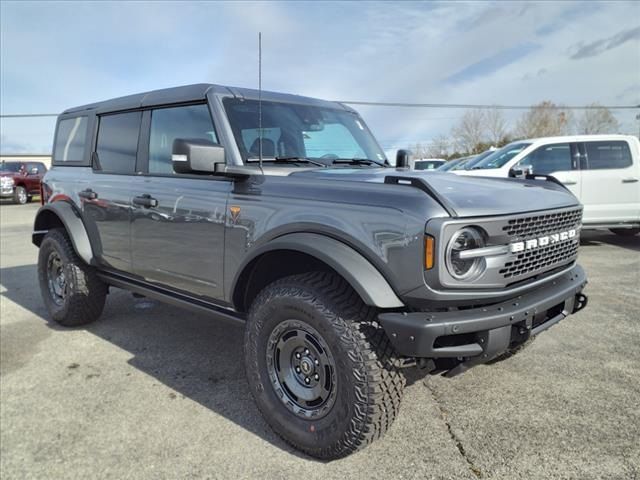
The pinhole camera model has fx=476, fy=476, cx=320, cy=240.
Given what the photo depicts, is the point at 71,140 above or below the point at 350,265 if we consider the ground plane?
above

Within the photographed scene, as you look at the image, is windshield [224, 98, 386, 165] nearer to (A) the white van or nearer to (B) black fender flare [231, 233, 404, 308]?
(B) black fender flare [231, 233, 404, 308]

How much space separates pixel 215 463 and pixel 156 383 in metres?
1.12

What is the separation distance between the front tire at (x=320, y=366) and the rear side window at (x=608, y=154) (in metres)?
7.50

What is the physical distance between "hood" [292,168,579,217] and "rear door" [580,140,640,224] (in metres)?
5.90

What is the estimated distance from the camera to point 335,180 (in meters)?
2.54

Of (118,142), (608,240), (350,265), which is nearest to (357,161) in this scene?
(350,265)

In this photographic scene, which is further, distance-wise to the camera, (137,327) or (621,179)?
(621,179)

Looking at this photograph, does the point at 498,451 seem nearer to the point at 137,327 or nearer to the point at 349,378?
the point at 349,378

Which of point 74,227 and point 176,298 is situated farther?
Answer: point 74,227

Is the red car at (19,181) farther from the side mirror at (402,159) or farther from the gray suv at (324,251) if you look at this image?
the side mirror at (402,159)

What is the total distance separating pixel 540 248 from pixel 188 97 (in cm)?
246

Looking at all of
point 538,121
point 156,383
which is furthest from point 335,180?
point 538,121

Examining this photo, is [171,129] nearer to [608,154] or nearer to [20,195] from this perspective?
[608,154]

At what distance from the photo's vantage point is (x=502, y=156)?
866 cm
